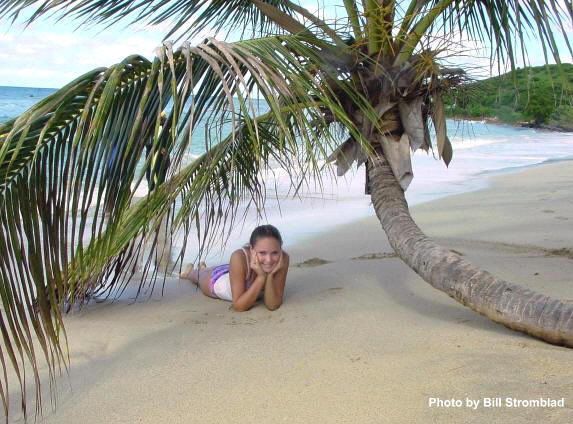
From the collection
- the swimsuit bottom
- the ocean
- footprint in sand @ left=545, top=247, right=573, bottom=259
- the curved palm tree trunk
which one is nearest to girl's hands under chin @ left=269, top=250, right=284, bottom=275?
the swimsuit bottom

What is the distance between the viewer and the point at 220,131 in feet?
8.61

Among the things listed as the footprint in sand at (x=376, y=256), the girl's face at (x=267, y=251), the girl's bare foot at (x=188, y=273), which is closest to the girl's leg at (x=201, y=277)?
the girl's bare foot at (x=188, y=273)

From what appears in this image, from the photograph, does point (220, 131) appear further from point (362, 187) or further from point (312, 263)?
point (362, 187)

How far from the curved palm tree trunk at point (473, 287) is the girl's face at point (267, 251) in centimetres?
66

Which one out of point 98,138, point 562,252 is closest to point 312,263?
point 562,252

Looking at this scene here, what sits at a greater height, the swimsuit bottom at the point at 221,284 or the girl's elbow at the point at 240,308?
the swimsuit bottom at the point at 221,284

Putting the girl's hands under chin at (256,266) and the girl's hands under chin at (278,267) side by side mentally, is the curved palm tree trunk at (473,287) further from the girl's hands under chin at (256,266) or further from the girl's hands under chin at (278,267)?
the girl's hands under chin at (256,266)

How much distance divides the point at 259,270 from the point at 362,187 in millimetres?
7021

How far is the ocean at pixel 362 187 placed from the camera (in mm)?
6996

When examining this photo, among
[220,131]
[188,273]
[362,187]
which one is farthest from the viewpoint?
[362,187]

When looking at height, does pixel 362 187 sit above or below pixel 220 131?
below

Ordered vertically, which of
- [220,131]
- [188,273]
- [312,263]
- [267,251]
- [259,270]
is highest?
[220,131]

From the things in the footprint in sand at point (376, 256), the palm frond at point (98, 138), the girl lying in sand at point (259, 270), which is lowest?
the footprint in sand at point (376, 256)

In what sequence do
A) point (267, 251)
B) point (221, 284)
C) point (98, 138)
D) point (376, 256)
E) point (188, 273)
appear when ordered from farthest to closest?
point (376, 256) < point (188, 273) < point (221, 284) < point (267, 251) < point (98, 138)
